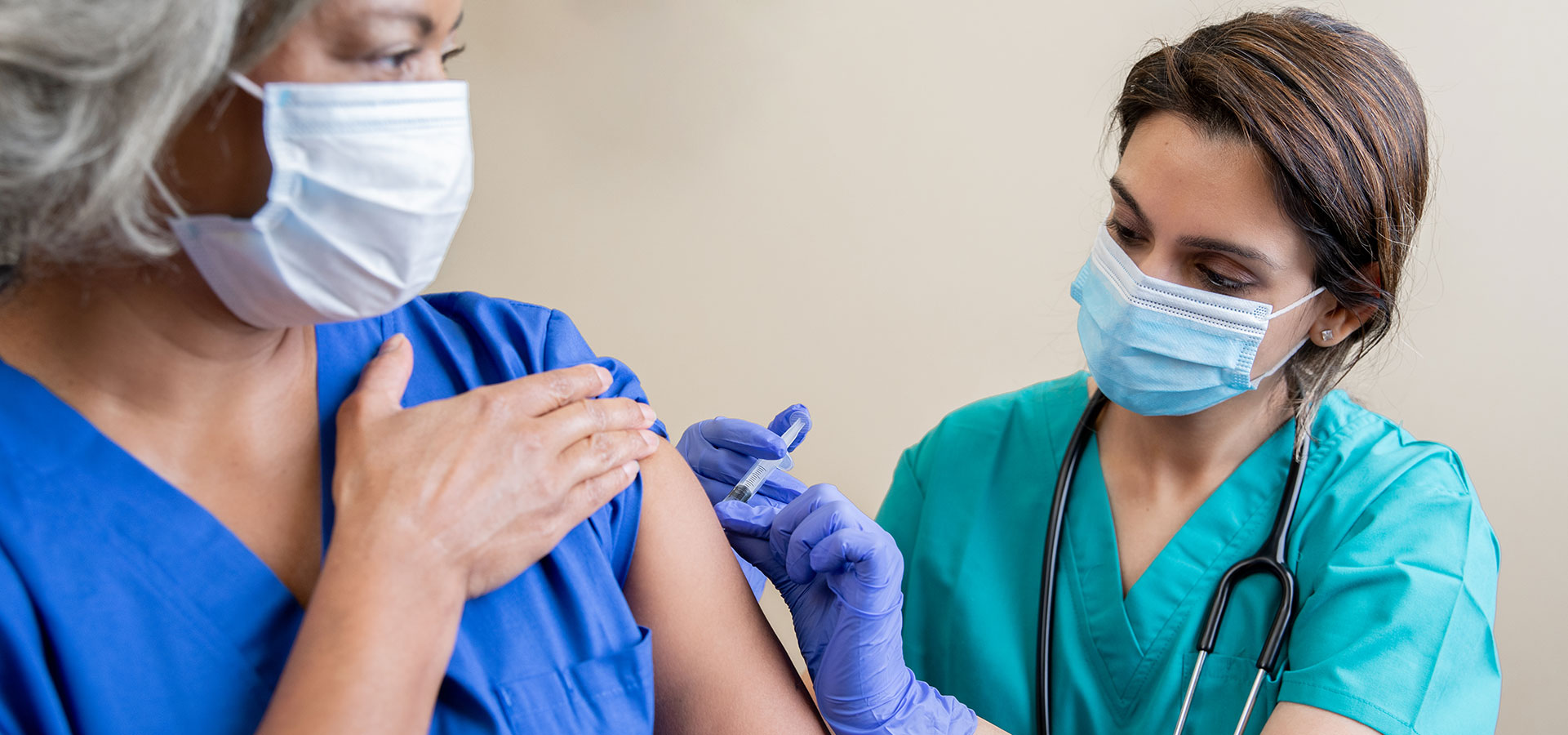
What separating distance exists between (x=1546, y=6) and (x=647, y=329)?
1679mm

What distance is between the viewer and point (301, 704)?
71 cm

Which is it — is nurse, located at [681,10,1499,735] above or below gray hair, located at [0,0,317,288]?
below

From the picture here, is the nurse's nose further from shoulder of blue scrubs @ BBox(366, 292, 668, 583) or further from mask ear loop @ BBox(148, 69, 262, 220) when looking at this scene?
mask ear loop @ BBox(148, 69, 262, 220)

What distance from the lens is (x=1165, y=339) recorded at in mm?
1322

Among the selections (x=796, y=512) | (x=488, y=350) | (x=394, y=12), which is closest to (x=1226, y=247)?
(x=796, y=512)

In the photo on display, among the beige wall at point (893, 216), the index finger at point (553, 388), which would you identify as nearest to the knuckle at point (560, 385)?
the index finger at point (553, 388)

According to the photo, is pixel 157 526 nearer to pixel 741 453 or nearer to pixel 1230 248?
pixel 741 453

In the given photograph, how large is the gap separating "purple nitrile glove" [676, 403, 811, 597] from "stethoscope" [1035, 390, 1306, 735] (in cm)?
37

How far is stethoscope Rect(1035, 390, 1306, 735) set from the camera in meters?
1.28

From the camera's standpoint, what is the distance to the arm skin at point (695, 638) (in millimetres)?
1020

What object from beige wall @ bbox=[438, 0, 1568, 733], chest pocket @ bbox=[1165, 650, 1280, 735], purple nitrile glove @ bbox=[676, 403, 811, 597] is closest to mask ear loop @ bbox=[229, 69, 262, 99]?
purple nitrile glove @ bbox=[676, 403, 811, 597]

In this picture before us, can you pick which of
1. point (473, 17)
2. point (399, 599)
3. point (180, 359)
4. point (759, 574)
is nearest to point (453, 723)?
point (399, 599)

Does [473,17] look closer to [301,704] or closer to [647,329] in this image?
[647,329]

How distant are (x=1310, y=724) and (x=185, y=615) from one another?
115 centimetres
